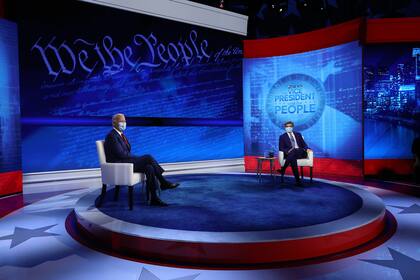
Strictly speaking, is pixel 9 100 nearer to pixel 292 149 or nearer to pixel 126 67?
pixel 126 67

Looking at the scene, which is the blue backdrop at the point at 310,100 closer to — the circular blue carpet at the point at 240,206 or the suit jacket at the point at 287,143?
the suit jacket at the point at 287,143

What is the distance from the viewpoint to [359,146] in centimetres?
680

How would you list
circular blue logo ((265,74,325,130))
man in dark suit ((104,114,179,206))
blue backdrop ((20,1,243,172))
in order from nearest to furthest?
man in dark suit ((104,114,179,206)) < blue backdrop ((20,1,243,172)) < circular blue logo ((265,74,325,130))

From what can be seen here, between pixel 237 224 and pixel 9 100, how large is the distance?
14.2 ft

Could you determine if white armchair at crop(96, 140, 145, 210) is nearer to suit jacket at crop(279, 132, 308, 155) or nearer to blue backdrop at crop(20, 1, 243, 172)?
blue backdrop at crop(20, 1, 243, 172)

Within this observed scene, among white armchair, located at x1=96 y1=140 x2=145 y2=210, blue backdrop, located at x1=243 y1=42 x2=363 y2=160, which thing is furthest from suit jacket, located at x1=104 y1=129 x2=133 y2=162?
blue backdrop, located at x1=243 y1=42 x2=363 y2=160

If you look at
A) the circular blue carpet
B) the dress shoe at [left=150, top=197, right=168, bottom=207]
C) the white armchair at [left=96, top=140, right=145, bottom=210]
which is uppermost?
the white armchair at [left=96, top=140, right=145, bottom=210]

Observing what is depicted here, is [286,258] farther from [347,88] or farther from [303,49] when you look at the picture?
[303,49]

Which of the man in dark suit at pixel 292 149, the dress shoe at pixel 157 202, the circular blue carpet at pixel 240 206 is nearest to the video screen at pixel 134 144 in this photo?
the circular blue carpet at pixel 240 206

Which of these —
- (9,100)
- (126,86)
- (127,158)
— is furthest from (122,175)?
(126,86)

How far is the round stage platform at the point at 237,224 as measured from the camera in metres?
2.62

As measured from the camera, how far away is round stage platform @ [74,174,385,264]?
2617 millimetres

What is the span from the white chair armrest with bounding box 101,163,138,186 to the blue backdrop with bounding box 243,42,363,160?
15.9ft

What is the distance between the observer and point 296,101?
789cm
